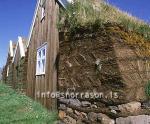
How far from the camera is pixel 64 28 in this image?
1123 centimetres

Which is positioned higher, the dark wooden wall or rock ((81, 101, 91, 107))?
the dark wooden wall

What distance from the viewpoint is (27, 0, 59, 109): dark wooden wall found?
12141mm

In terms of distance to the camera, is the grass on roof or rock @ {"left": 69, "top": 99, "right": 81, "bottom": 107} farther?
rock @ {"left": 69, "top": 99, "right": 81, "bottom": 107}

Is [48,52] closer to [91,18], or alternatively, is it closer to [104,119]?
[91,18]

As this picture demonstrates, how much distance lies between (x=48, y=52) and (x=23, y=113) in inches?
117

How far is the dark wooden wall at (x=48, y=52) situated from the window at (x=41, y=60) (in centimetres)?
24

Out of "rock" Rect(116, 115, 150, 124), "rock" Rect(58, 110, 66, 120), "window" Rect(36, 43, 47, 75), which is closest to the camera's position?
"rock" Rect(116, 115, 150, 124)

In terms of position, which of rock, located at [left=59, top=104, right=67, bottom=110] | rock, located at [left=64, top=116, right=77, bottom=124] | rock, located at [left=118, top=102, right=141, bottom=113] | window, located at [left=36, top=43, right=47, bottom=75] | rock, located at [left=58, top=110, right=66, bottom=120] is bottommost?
rock, located at [left=64, top=116, right=77, bottom=124]

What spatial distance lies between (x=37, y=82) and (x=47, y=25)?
9.19ft

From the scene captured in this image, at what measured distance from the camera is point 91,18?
982 centimetres

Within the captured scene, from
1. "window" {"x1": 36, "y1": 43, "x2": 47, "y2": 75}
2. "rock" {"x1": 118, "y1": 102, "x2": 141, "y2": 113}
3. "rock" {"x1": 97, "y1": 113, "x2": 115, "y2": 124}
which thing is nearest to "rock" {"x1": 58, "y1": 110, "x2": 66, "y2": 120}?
"rock" {"x1": 97, "y1": 113, "x2": 115, "y2": 124}

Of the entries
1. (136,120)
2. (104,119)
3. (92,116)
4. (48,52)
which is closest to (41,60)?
(48,52)

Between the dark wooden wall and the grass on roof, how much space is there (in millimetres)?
969

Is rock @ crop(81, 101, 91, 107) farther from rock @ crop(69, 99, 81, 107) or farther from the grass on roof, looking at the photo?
the grass on roof
